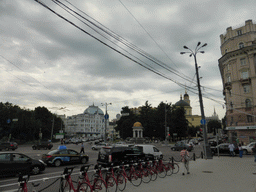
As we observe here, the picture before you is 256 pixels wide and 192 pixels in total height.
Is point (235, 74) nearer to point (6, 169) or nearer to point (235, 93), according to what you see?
point (235, 93)

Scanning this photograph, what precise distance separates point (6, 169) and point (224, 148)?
76.2 ft

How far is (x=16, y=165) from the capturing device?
33.8 ft

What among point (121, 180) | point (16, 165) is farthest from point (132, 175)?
point (16, 165)

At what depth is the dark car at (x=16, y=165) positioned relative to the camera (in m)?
9.95

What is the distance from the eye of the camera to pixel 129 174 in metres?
8.68

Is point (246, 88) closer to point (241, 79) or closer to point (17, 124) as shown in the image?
point (241, 79)

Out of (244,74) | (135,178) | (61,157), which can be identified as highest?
(244,74)

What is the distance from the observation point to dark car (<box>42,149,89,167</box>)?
1401 centimetres

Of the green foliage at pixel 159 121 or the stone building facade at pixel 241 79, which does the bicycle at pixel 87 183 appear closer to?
the stone building facade at pixel 241 79

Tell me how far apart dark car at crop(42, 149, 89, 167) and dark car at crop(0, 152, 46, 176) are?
278 centimetres

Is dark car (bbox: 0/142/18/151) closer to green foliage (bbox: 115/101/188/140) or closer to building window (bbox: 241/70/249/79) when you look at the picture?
green foliage (bbox: 115/101/188/140)

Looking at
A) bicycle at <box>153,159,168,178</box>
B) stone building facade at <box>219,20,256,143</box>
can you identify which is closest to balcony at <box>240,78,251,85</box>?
stone building facade at <box>219,20,256,143</box>

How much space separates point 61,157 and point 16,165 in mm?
4349

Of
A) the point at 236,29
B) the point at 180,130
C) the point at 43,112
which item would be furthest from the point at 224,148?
the point at 43,112
